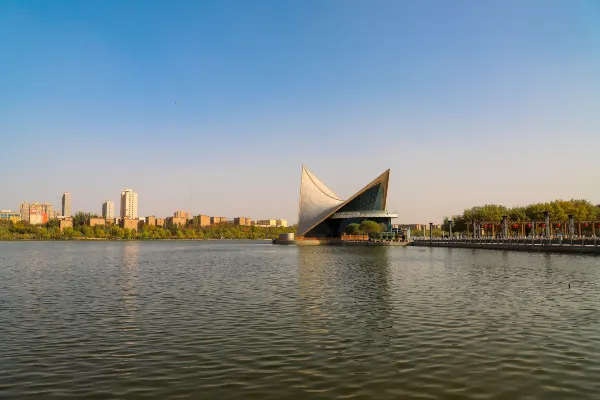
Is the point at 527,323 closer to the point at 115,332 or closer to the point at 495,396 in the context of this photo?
the point at 495,396

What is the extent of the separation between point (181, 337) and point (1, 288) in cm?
1401

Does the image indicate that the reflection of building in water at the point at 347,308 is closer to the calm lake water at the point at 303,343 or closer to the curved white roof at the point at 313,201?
the calm lake water at the point at 303,343

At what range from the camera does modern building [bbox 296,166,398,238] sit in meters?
108

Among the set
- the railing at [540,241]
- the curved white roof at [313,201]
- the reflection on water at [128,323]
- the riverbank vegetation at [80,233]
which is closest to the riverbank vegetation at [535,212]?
the railing at [540,241]

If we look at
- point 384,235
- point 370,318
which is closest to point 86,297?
point 370,318

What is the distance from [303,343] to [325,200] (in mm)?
105165

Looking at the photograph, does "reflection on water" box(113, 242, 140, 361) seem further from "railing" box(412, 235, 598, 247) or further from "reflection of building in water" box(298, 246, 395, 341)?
"railing" box(412, 235, 598, 247)

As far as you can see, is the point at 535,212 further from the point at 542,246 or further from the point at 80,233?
the point at 80,233

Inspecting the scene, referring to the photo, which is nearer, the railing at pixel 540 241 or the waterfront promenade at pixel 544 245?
the waterfront promenade at pixel 544 245

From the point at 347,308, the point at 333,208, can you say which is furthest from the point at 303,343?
the point at 333,208

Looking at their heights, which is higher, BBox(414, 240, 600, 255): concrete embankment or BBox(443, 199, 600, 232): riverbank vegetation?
BBox(443, 199, 600, 232): riverbank vegetation

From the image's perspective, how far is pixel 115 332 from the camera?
11.5 metres

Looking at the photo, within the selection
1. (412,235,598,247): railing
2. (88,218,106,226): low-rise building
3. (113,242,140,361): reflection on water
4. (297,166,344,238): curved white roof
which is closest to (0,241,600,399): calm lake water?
(113,242,140,361): reflection on water

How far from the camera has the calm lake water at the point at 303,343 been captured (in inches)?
292
